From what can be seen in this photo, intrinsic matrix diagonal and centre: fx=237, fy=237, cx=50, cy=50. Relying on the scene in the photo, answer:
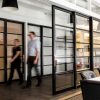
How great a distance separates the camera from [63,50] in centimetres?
670

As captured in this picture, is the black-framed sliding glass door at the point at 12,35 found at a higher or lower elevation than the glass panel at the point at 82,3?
lower

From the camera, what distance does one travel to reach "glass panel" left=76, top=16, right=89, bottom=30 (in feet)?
24.0

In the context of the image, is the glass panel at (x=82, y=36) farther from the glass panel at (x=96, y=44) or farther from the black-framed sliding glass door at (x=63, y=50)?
the glass panel at (x=96, y=44)

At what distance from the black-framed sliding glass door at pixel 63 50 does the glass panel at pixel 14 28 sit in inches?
99.3

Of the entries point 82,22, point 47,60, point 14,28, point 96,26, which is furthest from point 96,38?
point 14,28

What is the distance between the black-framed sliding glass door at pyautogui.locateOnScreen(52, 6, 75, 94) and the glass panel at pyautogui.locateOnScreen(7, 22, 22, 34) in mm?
2522

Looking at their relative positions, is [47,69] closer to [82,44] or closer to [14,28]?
[14,28]

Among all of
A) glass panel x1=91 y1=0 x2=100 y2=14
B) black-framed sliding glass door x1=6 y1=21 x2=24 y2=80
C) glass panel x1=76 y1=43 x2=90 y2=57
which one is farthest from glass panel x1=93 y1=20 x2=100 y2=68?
black-framed sliding glass door x1=6 y1=21 x2=24 y2=80

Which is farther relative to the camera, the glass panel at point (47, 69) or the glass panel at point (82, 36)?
the glass panel at point (47, 69)

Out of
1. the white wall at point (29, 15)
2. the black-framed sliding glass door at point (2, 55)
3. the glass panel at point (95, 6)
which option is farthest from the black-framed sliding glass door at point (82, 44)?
the black-framed sliding glass door at point (2, 55)

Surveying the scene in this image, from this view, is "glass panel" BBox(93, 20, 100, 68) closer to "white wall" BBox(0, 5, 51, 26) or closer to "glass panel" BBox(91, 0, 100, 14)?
"glass panel" BBox(91, 0, 100, 14)

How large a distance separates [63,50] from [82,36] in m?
1.29

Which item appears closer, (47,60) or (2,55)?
(2,55)

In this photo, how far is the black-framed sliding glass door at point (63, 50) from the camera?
6.14 m
